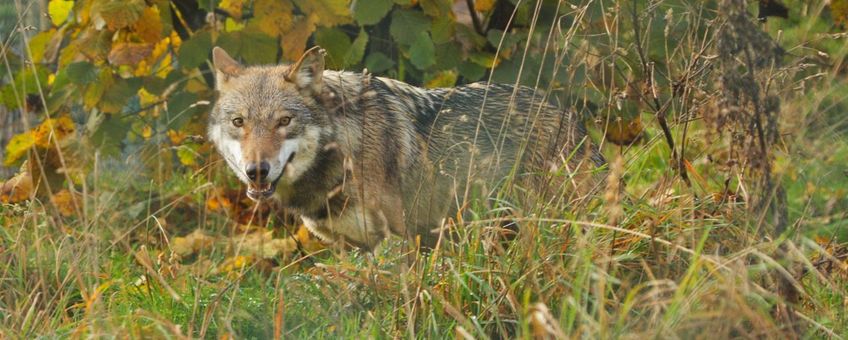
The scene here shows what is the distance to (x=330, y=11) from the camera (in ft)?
17.8

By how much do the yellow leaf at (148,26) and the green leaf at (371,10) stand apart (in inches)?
39.9

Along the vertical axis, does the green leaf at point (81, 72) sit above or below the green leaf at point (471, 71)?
above

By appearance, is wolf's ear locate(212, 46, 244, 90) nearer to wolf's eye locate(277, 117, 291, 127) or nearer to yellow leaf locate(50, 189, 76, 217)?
wolf's eye locate(277, 117, 291, 127)

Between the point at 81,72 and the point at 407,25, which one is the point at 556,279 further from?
the point at 81,72

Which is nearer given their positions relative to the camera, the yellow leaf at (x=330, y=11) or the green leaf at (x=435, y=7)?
the yellow leaf at (x=330, y=11)

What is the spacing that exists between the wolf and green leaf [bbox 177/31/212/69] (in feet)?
1.02

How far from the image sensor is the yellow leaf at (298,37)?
5.55m

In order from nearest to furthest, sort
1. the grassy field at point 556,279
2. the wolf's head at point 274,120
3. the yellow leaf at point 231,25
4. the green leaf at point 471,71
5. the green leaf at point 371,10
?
the grassy field at point 556,279, the wolf's head at point 274,120, the green leaf at point 371,10, the green leaf at point 471,71, the yellow leaf at point 231,25

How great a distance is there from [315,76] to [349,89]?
26cm

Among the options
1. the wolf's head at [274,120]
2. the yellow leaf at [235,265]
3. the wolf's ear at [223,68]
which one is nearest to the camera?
the yellow leaf at [235,265]

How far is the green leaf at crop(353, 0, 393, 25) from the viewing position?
5406mm

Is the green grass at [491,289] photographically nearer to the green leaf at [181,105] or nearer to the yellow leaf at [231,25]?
the green leaf at [181,105]

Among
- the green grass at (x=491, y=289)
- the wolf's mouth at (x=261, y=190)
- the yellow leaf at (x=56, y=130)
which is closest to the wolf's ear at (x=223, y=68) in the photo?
the wolf's mouth at (x=261, y=190)

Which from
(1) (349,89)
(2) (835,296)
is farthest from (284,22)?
(2) (835,296)
